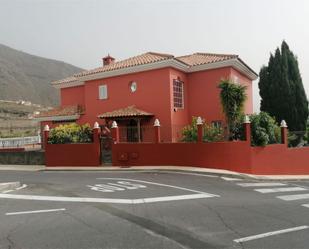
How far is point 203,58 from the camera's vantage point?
2567 cm

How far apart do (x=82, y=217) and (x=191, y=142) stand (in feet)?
37.1

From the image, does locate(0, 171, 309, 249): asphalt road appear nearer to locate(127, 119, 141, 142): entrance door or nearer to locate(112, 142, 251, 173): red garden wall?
locate(112, 142, 251, 173): red garden wall

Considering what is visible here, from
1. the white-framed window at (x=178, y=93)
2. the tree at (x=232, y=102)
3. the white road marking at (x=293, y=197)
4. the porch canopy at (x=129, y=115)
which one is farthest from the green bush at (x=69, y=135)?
the white road marking at (x=293, y=197)

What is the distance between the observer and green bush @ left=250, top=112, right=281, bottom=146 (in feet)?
67.2

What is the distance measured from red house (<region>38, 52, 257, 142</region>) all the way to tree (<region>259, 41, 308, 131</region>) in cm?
443

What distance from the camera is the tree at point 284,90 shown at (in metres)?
29.3

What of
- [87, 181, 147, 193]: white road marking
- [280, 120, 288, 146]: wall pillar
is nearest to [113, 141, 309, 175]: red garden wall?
[280, 120, 288, 146]: wall pillar

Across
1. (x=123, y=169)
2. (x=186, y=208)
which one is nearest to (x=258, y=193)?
(x=186, y=208)

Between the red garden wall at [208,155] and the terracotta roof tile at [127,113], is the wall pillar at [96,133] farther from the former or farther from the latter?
the terracotta roof tile at [127,113]

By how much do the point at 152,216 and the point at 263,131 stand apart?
1381cm

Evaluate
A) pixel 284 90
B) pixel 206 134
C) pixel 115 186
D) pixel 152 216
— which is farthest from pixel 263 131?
pixel 152 216

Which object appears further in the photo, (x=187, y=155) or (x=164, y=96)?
(x=164, y=96)

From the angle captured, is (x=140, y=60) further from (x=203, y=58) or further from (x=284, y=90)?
(x=284, y=90)

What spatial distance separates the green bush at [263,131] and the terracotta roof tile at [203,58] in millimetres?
4170
